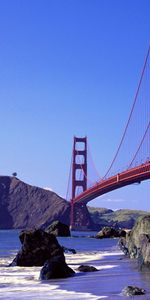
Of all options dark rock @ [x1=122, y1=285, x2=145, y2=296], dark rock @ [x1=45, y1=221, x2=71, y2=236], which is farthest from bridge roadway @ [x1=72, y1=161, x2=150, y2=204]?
dark rock @ [x1=122, y1=285, x2=145, y2=296]

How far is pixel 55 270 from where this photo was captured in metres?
18.6

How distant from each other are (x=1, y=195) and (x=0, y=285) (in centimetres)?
17187

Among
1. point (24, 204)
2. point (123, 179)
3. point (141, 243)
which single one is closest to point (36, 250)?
point (141, 243)

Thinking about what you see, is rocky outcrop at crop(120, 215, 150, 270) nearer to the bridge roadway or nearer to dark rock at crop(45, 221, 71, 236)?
the bridge roadway

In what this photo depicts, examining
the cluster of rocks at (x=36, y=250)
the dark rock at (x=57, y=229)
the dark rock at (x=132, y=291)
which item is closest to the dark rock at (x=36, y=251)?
the cluster of rocks at (x=36, y=250)

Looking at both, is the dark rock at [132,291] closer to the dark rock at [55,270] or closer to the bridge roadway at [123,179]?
the dark rock at [55,270]

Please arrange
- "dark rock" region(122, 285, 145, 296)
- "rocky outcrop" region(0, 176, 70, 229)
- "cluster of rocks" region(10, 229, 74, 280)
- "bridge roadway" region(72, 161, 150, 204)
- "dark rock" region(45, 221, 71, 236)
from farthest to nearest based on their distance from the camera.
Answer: "rocky outcrop" region(0, 176, 70, 229) → "dark rock" region(45, 221, 71, 236) → "bridge roadway" region(72, 161, 150, 204) → "cluster of rocks" region(10, 229, 74, 280) → "dark rock" region(122, 285, 145, 296)

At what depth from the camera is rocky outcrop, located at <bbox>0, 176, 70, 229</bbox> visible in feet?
561

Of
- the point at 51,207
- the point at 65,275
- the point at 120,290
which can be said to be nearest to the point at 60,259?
the point at 65,275

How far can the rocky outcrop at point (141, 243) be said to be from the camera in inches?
833

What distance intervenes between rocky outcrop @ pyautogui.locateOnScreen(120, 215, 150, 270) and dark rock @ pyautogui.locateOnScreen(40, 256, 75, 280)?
3336mm

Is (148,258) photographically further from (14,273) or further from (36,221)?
(36,221)

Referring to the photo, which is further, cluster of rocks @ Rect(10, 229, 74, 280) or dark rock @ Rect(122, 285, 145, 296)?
cluster of rocks @ Rect(10, 229, 74, 280)

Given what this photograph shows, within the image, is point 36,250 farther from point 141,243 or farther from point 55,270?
point 55,270
